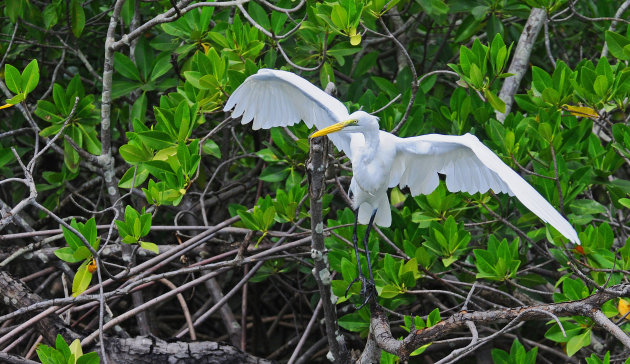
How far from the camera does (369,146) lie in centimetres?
286

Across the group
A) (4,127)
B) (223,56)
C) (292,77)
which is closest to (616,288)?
(292,77)

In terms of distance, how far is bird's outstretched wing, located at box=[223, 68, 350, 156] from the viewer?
3006 millimetres

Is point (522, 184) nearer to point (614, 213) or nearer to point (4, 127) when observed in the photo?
point (614, 213)

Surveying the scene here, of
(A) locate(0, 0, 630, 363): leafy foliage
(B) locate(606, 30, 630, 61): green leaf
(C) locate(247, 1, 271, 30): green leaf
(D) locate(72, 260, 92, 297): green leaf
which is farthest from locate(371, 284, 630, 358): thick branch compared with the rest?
(C) locate(247, 1, 271, 30): green leaf

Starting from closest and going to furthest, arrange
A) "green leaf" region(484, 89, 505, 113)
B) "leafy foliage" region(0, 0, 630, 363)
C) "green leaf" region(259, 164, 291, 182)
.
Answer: "leafy foliage" region(0, 0, 630, 363) < "green leaf" region(484, 89, 505, 113) < "green leaf" region(259, 164, 291, 182)

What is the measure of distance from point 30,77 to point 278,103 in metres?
0.95

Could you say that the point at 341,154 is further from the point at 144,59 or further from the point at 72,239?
the point at 72,239

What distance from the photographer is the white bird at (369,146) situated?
2812 mm

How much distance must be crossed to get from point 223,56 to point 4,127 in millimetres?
1555

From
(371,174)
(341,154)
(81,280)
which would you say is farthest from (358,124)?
(81,280)

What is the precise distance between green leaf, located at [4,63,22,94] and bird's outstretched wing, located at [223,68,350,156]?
77 centimetres

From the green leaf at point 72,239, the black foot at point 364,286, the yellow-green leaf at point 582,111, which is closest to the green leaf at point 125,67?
the green leaf at point 72,239

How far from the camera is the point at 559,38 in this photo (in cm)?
445

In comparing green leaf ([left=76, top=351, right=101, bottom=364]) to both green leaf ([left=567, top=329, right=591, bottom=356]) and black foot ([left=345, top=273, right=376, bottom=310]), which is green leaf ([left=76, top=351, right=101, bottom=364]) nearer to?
black foot ([left=345, top=273, right=376, bottom=310])
